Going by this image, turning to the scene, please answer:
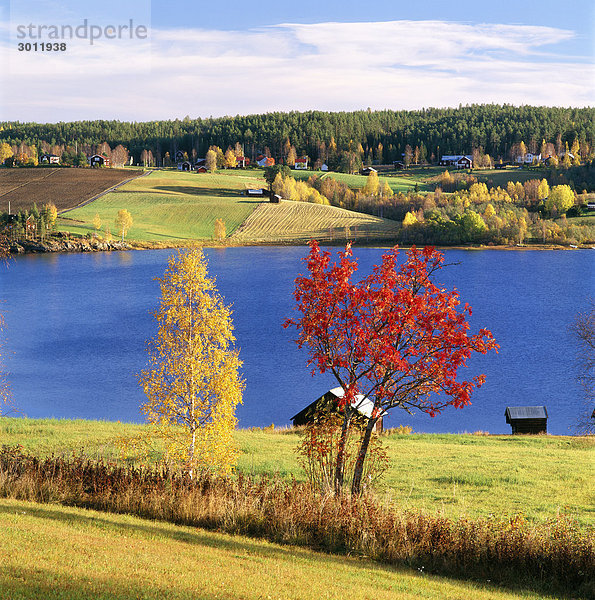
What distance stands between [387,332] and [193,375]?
6.92 metres

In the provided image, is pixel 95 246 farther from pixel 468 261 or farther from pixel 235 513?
pixel 235 513

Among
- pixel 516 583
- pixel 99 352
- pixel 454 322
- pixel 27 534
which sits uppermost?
pixel 454 322

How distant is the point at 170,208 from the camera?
441ft

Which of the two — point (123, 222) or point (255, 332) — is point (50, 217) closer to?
point (123, 222)

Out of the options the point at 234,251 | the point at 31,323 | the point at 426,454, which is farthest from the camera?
the point at 234,251

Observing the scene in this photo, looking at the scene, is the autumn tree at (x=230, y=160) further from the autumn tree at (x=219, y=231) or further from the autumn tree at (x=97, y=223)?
the autumn tree at (x=97, y=223)

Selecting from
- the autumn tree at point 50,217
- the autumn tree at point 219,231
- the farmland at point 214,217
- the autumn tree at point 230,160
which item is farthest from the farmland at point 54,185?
the autumn tree at point 230,160

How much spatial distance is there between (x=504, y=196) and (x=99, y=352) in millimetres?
112606

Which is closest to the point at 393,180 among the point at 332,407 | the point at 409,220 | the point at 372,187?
the point at 372,187

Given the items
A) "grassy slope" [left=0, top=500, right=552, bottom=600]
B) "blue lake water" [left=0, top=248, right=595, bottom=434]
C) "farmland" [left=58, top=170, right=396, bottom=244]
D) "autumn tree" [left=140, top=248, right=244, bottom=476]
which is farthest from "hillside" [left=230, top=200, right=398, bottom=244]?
"grassy slope" [left=0, top=500, right=552, bottom=600]

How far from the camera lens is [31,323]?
62938 mm

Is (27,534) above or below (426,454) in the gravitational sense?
above

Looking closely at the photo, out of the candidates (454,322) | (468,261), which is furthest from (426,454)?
(468,261)

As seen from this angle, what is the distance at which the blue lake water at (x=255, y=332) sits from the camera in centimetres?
3856
